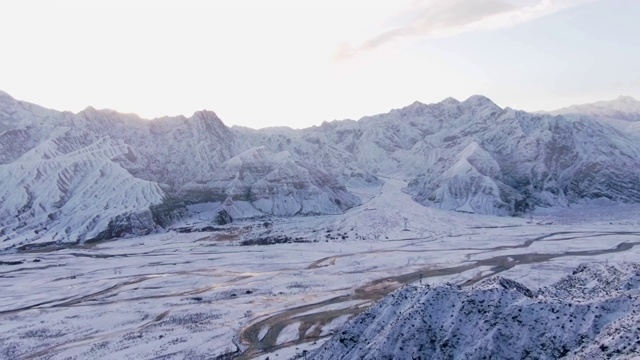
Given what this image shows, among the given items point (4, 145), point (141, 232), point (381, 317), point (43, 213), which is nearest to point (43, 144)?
point (4, 145)

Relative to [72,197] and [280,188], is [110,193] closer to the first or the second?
[72,197]

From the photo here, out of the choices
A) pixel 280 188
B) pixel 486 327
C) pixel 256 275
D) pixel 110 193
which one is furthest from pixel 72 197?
pixel 486 327

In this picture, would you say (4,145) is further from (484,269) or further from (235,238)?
(484,269)

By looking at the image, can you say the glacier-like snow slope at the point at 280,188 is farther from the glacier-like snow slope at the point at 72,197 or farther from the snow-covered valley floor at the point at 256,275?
the glacier-like snow slope at the point at 72,197

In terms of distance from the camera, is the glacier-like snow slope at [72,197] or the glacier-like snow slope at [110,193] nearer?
the glacier-like snow slope at [72,197]

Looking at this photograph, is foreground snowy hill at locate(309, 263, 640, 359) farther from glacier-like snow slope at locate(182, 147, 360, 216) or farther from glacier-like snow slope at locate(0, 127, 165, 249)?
glacier-like snow slope at locate(182, 147, 360, 216)

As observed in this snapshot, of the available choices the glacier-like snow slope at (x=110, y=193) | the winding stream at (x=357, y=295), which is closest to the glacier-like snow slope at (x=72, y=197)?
the glacier-like snow slope at (x=110, y=193)

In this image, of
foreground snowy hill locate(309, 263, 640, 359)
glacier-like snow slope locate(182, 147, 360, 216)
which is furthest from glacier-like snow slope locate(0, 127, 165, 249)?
foreground snowy hill locate(309, 263, 640, 359)
